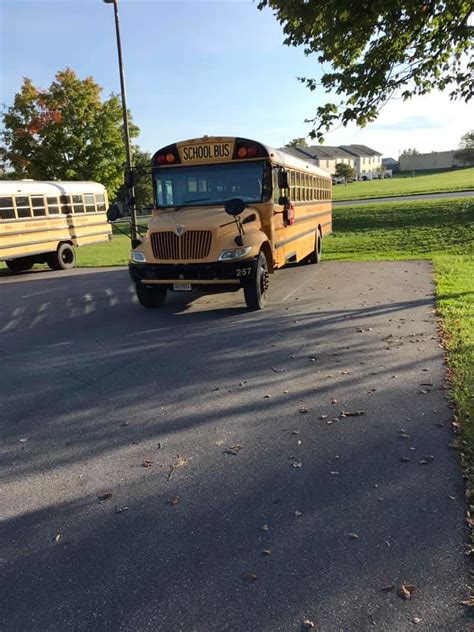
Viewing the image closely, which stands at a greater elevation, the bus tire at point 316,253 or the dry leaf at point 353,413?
the bus tire at point 316,253

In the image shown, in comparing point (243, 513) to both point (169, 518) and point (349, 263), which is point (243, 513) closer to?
point (169, 518)

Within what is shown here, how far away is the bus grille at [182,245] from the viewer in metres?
7.73

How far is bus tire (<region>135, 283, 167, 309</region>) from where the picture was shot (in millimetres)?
8578

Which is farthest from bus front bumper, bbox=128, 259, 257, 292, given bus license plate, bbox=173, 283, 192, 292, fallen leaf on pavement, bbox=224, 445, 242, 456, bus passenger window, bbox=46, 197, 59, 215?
bus passenger window, bbox=46, 197, 59, 215

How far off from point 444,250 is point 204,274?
31.5ft

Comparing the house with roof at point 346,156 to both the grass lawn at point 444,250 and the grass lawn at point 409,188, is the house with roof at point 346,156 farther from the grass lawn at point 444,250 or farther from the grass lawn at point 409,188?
the grass lawn at point 444,250

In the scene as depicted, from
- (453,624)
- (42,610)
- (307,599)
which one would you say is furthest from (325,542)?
(42,610)

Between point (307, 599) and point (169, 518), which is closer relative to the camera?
point (307, 599)

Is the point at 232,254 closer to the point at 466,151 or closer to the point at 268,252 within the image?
the point at 268,252

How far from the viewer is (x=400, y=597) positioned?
223 cm

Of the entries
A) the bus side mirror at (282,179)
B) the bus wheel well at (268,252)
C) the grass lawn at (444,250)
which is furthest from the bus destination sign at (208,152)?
the grass lawn at (444,250)

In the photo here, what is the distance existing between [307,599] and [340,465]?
3.98ft

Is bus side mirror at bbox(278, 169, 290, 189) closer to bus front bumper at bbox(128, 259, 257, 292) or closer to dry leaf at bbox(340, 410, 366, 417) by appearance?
bus front bumper at bbox(128, 259, 257, 292)

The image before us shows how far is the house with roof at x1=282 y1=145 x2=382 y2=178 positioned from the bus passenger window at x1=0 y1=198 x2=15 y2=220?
105 metres
